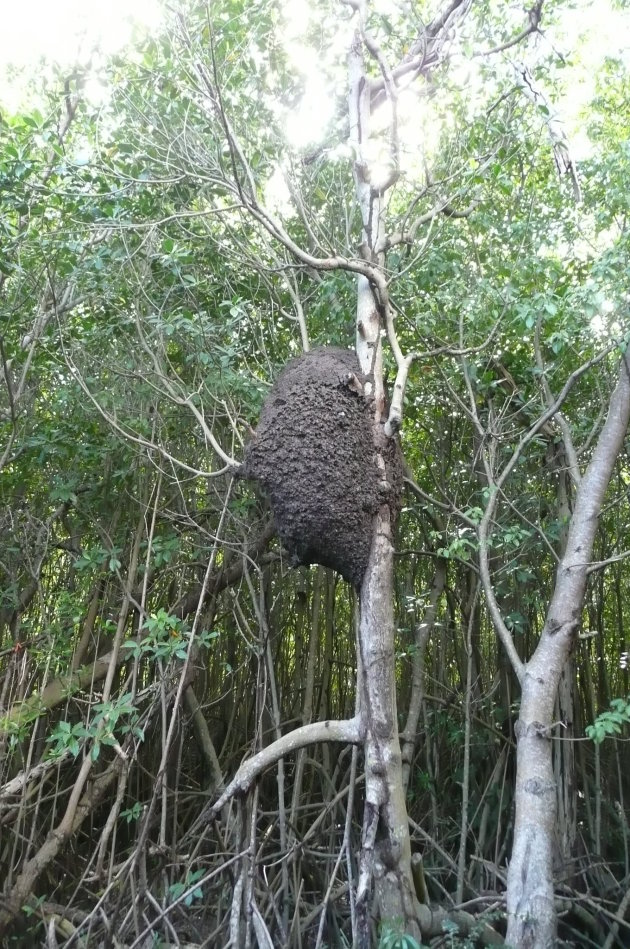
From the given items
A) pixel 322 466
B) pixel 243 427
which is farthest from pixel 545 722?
pixel 243 427

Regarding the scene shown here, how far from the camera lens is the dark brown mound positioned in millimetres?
3170

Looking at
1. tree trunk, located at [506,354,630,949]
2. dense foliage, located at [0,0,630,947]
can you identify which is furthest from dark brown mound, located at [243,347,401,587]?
tree trunk, located at [506,354,630,949]

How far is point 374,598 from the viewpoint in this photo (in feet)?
10.4

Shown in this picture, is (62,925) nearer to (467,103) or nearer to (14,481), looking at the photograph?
(14,481)

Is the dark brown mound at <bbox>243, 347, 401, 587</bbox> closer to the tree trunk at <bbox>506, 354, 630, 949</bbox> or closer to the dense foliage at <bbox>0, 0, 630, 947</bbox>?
the dense foliage at <bbox>0, 0, 630, 947</bbox>

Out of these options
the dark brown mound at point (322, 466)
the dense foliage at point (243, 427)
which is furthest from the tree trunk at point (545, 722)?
the dark brown mound at point (322, 466)

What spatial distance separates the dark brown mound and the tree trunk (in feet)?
2.88

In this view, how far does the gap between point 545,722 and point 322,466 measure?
57.0 inches

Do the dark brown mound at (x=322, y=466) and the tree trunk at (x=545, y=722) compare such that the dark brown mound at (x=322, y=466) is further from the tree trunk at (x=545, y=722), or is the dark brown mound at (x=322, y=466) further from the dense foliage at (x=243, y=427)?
the tree trunk at (x=545, y=722)

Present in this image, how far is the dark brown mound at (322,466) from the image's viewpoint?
10.4 ft

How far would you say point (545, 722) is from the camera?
10.1 ft

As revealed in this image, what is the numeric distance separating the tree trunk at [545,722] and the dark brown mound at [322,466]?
877 mm

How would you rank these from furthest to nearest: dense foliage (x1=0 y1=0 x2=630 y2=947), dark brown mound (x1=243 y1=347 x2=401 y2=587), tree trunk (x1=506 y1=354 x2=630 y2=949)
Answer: dense foliage (x1=0 y1=0 x2=630 y2=947) < dark brown mound (x1=243 y1=347 x2=401 y2=587) < tree trunk (x1=506 y1=354 x2=630 y2=949)

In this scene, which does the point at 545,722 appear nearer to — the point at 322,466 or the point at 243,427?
the point at 322,466
